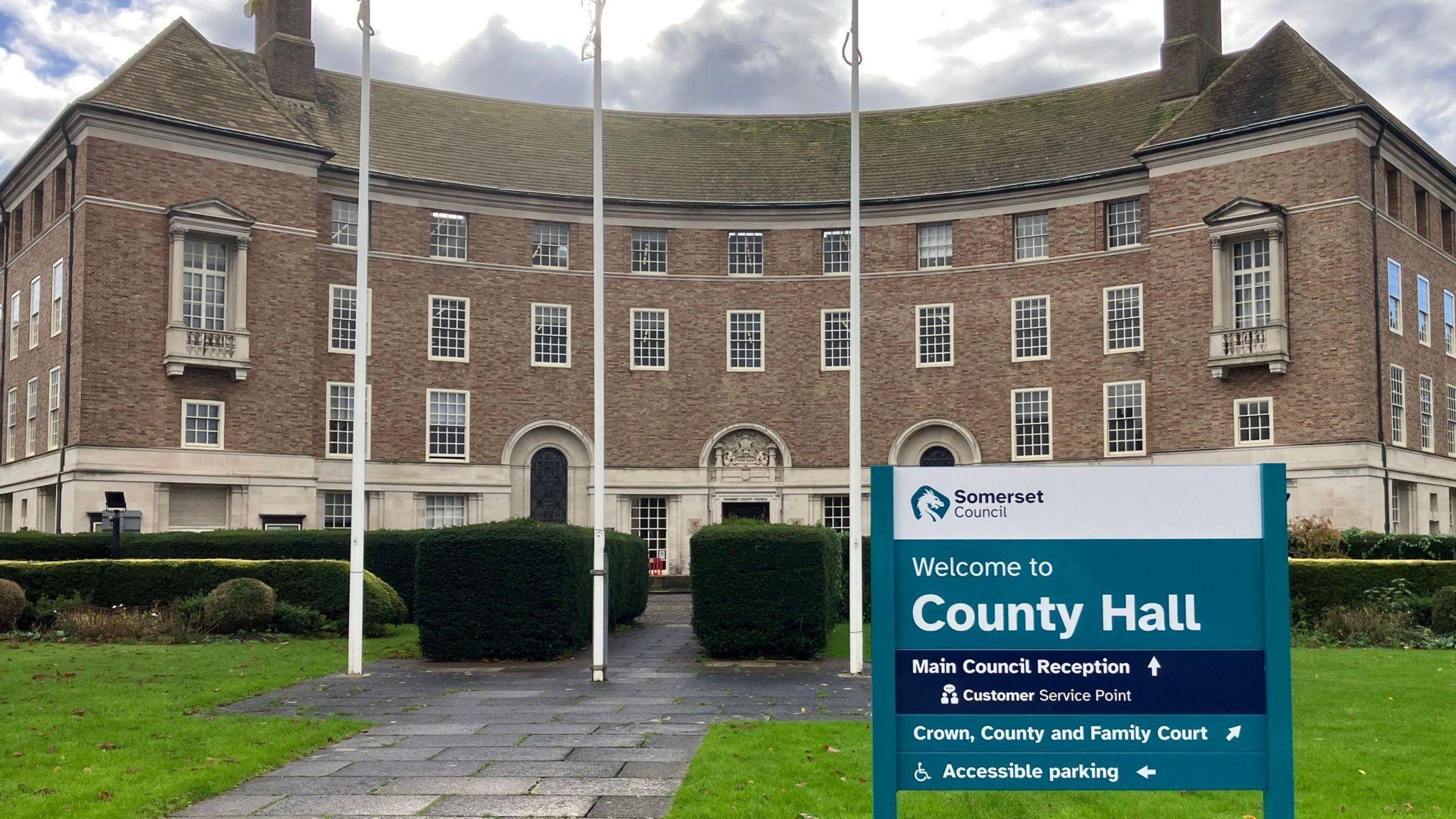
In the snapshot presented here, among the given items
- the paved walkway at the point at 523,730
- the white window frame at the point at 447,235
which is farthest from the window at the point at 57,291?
the paved walkway at the point at 523,730

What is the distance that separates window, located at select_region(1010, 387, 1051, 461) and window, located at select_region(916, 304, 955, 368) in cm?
253

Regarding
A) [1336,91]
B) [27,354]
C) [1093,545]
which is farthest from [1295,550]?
[27,354]

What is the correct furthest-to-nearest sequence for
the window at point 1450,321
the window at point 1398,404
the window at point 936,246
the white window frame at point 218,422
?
the window at point 936,246
the window at point 1450,321
the window at point 1398,404
the white window frame at point 218,422

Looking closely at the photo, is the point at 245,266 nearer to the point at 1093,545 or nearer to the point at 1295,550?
the point at 1295,550

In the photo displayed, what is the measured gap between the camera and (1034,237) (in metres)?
41.9

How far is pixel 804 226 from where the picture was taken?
43.8 m

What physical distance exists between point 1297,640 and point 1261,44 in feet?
82.3

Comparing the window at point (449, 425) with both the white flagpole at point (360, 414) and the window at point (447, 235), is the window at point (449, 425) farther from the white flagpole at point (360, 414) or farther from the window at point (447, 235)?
the white flagpole at point (360, 414)

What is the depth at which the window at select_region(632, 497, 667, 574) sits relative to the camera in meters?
42.8

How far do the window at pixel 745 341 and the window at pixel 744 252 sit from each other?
1662 millimetres

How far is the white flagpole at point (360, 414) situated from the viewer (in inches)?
658

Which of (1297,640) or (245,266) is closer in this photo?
Result: (1297,640)

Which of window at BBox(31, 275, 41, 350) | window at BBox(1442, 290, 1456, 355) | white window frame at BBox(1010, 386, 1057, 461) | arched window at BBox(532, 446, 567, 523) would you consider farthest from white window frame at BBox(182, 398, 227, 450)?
window at BBox(1442, 290, 1456, 355)

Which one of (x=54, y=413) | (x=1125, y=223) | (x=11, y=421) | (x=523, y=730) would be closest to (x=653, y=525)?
(x=1125, y=223)
